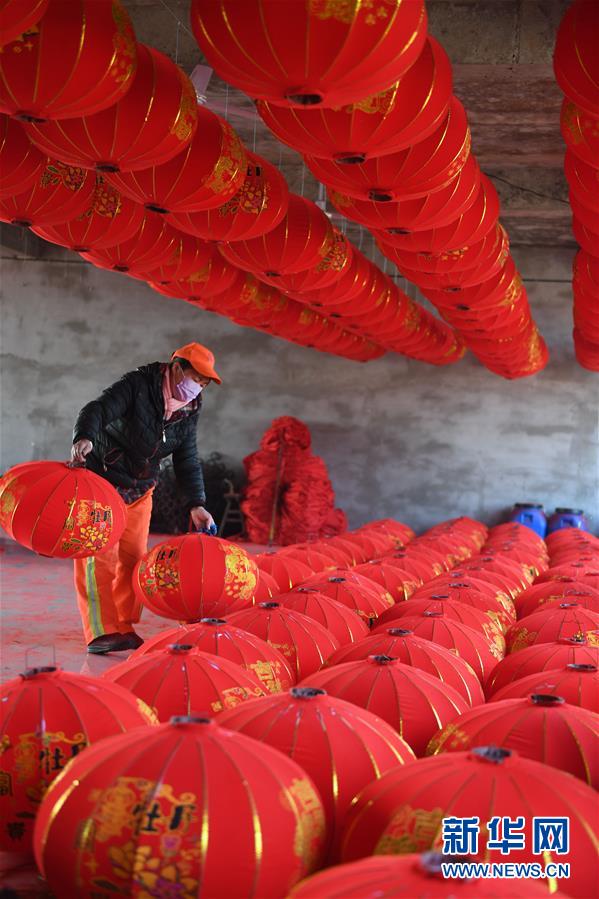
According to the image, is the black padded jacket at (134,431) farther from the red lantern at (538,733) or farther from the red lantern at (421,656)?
the red lantern at (538,733)

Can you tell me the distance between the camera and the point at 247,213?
496 cm

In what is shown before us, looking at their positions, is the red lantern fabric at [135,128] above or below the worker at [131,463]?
above

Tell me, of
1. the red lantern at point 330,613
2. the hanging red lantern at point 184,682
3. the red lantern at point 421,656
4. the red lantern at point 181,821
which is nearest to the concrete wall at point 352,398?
the red lantern at point 330,613

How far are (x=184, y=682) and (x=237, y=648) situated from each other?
552mm

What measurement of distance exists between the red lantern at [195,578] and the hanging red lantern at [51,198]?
64.2 inches

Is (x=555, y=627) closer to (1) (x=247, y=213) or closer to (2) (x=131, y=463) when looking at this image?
(2) (x=131, y=463)

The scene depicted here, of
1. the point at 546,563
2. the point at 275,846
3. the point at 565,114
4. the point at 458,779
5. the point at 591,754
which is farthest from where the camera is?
the point at 546,563

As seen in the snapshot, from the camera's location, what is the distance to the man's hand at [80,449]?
15.1 ft

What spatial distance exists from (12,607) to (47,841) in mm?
5409

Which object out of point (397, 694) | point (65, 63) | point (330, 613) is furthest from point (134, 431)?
point (397, 694)

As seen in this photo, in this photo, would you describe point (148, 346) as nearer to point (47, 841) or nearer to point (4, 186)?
point (4, 186)

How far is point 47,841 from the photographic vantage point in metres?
1.82

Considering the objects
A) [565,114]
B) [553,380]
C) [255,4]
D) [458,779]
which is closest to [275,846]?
[458,779]

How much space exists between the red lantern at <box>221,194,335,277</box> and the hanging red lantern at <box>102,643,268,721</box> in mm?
3224
